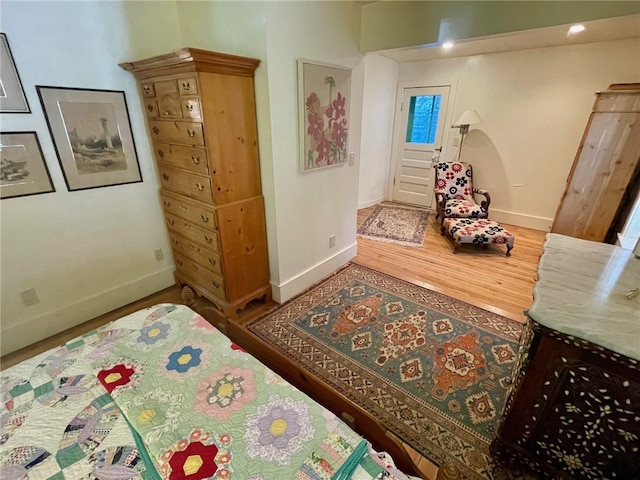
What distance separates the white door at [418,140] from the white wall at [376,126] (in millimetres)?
185

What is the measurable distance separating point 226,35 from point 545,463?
2908mm

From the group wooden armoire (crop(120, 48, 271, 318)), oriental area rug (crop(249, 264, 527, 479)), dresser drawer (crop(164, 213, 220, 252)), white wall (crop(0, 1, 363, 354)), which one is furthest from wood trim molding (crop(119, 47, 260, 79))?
oriental area rug (crop(249, 264, 527, 479))

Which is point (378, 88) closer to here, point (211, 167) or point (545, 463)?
point (211, 167)

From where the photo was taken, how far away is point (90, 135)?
204 centimetres

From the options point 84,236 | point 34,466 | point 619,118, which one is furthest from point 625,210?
point 84,236

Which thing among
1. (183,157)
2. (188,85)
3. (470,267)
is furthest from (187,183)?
(470,267)

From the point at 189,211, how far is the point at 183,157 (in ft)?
1.32

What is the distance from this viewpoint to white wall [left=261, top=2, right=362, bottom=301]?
1.91 metres

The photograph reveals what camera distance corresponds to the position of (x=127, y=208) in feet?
7.68

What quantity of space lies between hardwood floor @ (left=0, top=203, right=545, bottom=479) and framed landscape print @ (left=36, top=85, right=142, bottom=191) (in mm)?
1114

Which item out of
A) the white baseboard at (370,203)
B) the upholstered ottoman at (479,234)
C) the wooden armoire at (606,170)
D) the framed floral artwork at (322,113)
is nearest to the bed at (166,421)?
the framed floral artwork at (322,113)

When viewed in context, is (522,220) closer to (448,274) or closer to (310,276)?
(448,274)

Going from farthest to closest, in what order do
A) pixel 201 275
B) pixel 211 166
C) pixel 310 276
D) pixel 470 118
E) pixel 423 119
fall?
pixel 423 119
pixel 470 118
pixel 310 276
pixel 201 275
pixel 211 166

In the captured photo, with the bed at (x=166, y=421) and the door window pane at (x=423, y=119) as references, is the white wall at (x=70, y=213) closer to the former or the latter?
the bed at (x=166, y=421)
